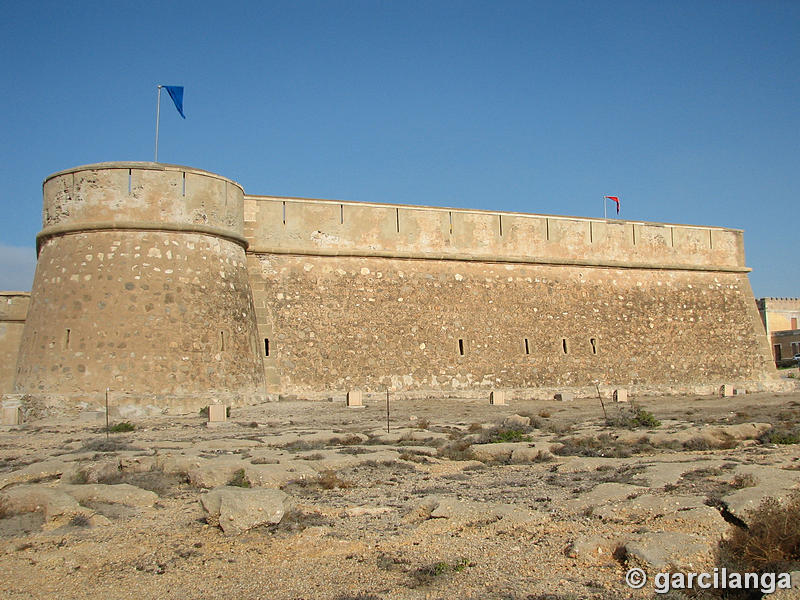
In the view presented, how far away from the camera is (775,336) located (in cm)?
4684

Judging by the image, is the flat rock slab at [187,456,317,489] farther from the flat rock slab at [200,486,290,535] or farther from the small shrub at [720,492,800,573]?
the small shrub at [720,492,800,573]

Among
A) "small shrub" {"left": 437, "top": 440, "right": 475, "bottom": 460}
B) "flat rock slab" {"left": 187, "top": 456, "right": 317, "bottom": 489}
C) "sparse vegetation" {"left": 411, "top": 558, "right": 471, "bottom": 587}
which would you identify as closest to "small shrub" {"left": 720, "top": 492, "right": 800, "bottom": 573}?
"sparse vegetation" {"left": 411, "top": 558, "right": 471, "bottom": 587}

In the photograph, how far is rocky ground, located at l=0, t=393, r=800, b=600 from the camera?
184 inches

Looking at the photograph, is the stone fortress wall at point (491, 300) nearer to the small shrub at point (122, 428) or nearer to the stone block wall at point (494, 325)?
the stone block wall at point (494, 325)

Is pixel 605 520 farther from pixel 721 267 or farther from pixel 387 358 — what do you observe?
pixel 721 267

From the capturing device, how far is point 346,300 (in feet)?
58.7

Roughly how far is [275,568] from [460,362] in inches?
552

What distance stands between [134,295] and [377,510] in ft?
31.4

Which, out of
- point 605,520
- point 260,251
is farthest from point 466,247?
point 605,520

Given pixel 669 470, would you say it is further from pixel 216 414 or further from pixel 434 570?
pixel 216 414

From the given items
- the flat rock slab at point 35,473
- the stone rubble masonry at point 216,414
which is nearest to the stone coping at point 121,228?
the stone rubble masonry at point 216,414

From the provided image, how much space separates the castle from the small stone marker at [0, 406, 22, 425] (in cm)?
50

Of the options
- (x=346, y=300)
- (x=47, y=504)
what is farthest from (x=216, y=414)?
(x=47, y=504)

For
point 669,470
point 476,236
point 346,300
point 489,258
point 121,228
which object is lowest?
point 669,470
